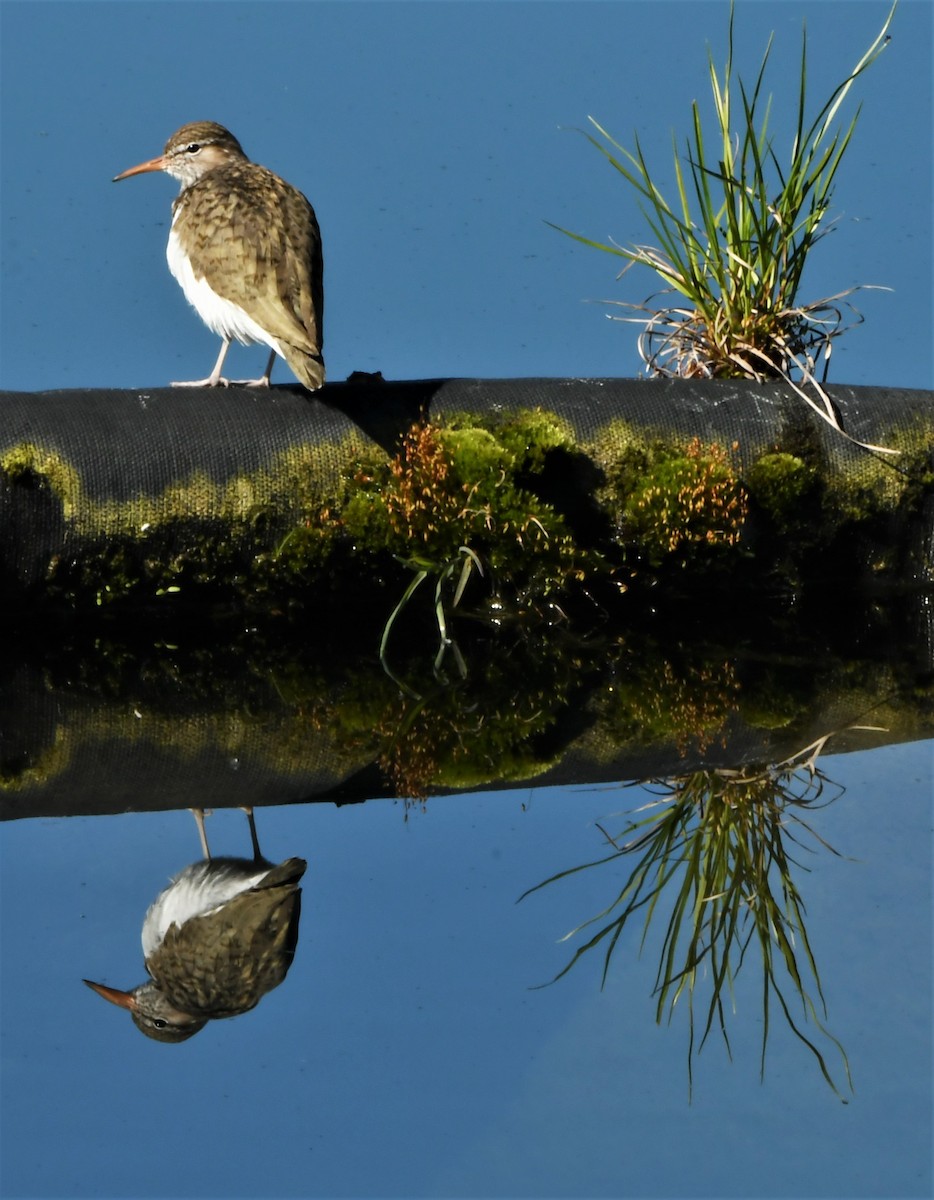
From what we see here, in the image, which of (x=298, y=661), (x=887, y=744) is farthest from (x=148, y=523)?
(x=887, y=744)

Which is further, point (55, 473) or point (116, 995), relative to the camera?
point (55, 473)

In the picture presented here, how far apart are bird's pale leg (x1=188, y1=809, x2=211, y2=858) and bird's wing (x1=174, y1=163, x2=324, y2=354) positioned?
2033 millimetres

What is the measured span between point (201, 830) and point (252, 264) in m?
2.50

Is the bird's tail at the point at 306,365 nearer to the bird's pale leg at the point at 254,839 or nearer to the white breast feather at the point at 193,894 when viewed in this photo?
the bird's pale leg at the point at 254,839

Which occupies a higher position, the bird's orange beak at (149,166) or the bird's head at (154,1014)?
the bird's orange beak at (149,166)

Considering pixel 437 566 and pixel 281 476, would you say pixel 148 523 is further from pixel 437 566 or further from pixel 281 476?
pixel 437 566

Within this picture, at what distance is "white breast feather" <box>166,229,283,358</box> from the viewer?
6141 millimetres

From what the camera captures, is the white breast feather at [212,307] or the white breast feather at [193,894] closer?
the white breast feather at [193,894]

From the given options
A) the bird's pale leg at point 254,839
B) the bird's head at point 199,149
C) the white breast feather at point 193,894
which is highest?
the bird's head at point 199,149

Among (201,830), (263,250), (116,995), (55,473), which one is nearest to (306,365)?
(263,250)

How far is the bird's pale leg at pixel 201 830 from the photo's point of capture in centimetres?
426

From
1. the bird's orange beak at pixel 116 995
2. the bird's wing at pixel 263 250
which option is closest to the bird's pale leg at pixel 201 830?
the bird's orange beak at pixel 116 995

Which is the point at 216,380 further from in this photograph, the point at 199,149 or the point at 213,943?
the point at 213,943

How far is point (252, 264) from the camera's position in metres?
6.14
